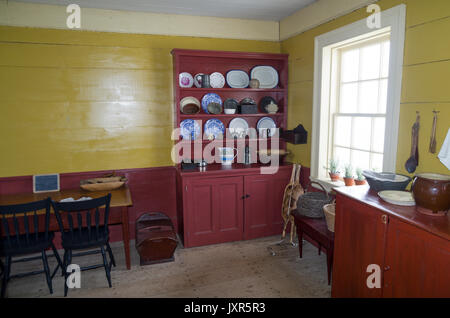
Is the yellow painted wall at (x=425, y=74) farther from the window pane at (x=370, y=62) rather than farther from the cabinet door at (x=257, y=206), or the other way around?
the cabinet door at (x=257, y=206)

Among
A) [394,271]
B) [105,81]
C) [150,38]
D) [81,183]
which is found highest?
[150,38]

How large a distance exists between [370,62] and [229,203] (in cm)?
227

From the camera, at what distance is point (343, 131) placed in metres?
3.65

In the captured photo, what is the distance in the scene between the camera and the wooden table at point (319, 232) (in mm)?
3035

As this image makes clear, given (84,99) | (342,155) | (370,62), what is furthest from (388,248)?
(84,99)

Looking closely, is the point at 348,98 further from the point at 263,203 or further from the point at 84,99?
the point at 84,99

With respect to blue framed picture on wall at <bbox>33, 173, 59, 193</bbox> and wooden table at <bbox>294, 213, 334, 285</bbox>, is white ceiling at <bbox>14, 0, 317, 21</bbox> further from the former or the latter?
wooden table at <bbox>294, 213, 334, 285</bbox>

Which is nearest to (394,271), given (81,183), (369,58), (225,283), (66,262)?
(225,283)

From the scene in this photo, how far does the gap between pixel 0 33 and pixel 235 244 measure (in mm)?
3695

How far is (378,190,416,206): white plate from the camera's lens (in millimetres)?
2186

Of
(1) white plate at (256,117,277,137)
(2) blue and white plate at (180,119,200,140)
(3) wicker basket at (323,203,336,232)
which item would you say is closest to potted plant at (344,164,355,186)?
(3) wicker basket at (323,203,336,232)

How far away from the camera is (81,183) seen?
3.73m

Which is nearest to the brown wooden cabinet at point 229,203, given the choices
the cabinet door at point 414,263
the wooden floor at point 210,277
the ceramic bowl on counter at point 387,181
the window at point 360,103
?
the wooden floor at point 210,277

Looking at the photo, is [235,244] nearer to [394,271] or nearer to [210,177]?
[210,177]
